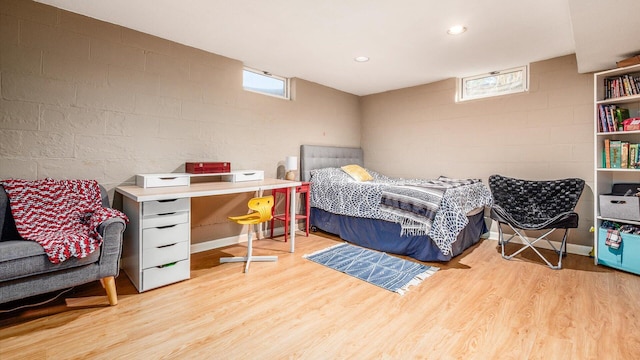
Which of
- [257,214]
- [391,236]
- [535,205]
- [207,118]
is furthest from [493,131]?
[207,118]

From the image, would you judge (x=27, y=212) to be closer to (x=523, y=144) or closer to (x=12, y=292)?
(x=12, y=292)

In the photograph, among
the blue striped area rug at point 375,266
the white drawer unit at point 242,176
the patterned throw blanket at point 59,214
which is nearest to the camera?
the patterned throw blanket at point 59,214

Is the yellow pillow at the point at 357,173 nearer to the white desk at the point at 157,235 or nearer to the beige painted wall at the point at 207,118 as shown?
the beige painted wall at the point at 207,118

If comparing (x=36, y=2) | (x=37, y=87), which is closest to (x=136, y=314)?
(x=37, y=87)

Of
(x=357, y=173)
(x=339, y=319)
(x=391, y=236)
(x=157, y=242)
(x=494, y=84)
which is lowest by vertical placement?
(x=339, y=319)

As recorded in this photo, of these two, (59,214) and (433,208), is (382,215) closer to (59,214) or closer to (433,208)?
(433,208)

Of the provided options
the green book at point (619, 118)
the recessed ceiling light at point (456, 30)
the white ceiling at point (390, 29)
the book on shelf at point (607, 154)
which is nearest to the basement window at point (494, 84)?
the white ceiling at point (390, 29)

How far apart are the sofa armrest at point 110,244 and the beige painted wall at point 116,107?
904 mm

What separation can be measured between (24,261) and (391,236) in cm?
303

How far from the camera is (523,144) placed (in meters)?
3.76

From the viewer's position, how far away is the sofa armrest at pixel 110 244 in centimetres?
207

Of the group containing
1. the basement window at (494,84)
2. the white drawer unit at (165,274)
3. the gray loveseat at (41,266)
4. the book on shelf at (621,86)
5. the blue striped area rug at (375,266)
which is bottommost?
the blue striped area rug at (375,266)

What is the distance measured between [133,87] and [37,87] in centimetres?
69

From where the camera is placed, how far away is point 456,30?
279 cm
